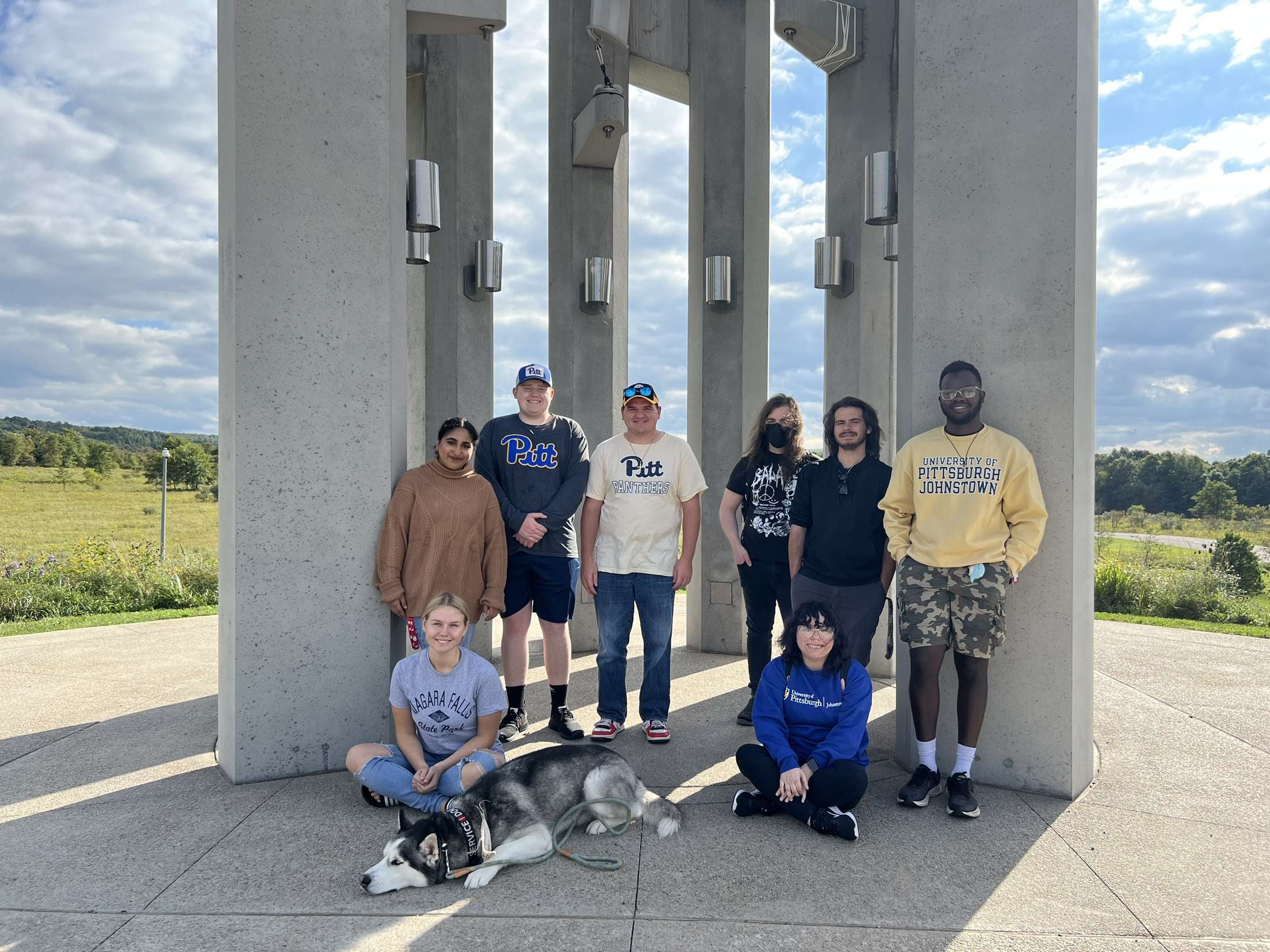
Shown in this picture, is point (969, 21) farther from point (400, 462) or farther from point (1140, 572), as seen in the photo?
point (1140, 572)

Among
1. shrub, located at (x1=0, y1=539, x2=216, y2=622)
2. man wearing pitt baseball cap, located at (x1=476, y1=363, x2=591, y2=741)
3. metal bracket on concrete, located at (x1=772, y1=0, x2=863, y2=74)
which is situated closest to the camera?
man wearing pitt baseball cap, located at (x1=476, y1=363, x2=591, y2=741)

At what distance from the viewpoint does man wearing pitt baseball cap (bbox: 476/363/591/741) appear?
502 centimetres

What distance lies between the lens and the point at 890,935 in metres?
2.83

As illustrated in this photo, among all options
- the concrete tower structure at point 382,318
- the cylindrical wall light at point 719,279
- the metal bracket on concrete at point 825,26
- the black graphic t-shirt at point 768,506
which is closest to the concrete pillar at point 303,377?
the concrete tower structure at point 382,318

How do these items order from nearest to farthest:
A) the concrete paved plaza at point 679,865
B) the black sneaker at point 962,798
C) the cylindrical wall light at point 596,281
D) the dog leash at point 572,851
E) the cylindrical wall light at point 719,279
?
1. the concrete paved plaza at point 679,865
2. the dog leash at point 572,851
3. the black sneaker at point 962,798
4. the cylindrical wall light at point 719,279
5. the cylindrical wall light at point 596,281

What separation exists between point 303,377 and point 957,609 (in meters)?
3.60

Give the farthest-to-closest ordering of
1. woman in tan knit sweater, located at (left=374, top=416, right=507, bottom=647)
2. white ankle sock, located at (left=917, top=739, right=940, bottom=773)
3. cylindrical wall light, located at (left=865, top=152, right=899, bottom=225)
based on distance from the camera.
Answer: cylindrical wall light, located at (left=865, top=152, right=899, bottom=225)
woman in tan knit sweater, located at (left=374, top=416, right=507, bottom=647)
white ankle sock, located at (left=917, top=739, right=940, bottom=773)

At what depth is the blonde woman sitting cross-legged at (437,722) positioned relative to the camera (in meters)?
3.81

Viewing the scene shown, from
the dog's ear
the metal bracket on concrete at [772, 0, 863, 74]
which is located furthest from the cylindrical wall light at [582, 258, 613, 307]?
the dog's ear

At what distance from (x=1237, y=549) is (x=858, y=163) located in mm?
8995

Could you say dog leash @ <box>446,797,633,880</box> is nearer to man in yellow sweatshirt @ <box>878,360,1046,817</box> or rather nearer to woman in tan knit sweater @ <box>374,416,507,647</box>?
woman in tan knit sweater @ <box>374,416,507,647</box>

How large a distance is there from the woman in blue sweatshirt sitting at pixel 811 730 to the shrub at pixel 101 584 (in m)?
9.45

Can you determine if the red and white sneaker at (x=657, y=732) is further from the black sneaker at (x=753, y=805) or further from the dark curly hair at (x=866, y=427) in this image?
the dark curly hair at (x=866, y=427)

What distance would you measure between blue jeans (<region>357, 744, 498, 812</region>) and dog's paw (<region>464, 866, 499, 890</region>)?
572mm
